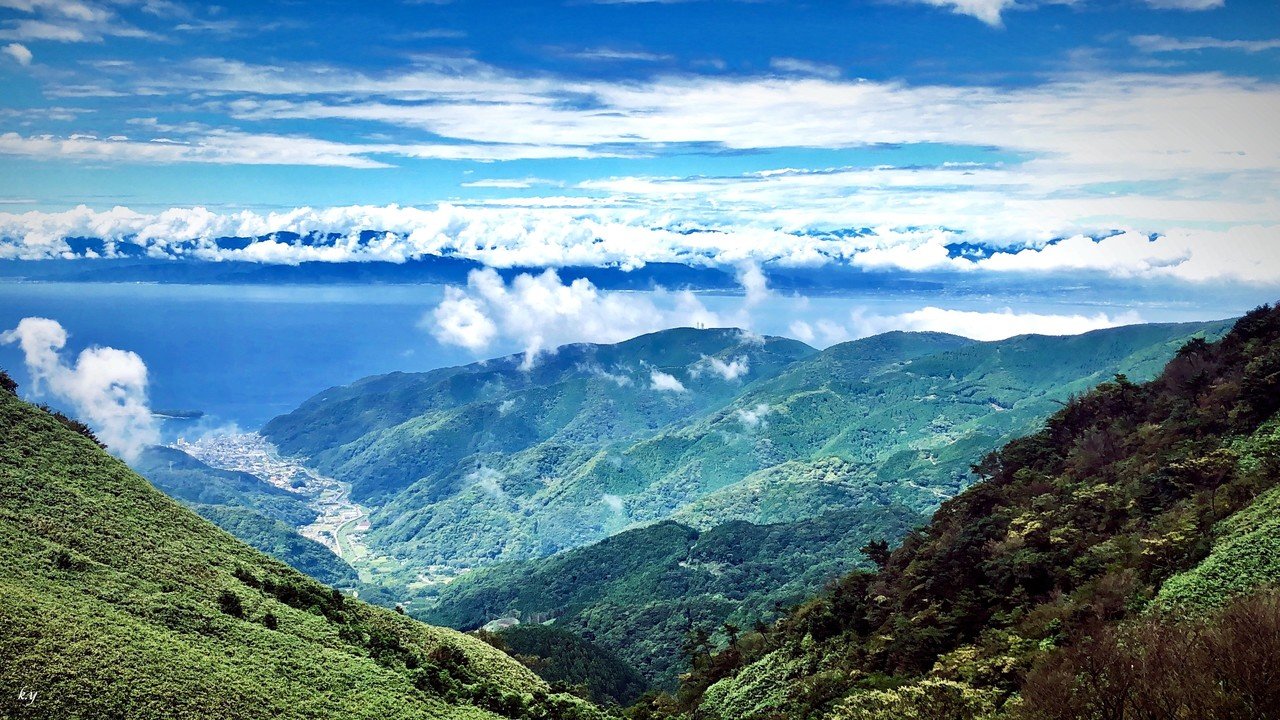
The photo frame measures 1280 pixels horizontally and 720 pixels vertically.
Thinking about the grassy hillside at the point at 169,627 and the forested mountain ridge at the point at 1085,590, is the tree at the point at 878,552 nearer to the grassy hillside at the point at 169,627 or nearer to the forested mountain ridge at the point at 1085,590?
the forested mountain ridge at the point at 1085,590

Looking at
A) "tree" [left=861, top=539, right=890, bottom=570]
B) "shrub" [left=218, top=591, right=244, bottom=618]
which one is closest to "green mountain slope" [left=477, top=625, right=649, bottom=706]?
"tree" [left=861, top=539, right=890, bottom=570]

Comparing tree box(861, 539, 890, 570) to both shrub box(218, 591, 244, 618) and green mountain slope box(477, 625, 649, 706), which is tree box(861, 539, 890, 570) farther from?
green mountain slope box(477, 625, 649, 706)

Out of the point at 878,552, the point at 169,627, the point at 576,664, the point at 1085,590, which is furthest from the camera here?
the point at 576,664

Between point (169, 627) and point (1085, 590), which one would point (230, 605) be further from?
point (1085, 590)

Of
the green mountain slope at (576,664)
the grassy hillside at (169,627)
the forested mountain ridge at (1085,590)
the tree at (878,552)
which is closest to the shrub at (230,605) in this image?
the grassy hillside at (169,627)

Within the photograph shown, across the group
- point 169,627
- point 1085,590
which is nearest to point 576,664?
point 169,627
